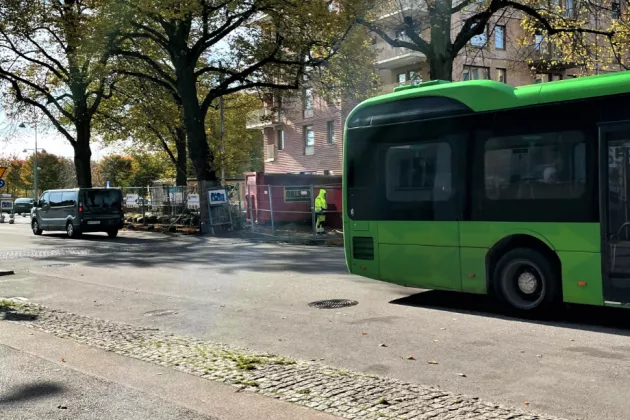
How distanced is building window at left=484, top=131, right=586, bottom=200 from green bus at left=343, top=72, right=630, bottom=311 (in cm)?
1

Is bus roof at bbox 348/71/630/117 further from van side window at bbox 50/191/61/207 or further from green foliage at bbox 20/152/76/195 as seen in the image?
green foliage at bbox 20/152/76/195

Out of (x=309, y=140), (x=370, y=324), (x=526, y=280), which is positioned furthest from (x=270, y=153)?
(x=370, y=324)

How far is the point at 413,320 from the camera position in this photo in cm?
778

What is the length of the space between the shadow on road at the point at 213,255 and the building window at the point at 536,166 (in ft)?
17.3

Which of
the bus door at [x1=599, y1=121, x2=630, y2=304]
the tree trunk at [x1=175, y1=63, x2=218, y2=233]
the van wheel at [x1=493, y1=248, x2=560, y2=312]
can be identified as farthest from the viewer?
the tree trunk at [x1=175, y1=63, x2=218, y2=233]

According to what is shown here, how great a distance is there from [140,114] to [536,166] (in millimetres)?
27501

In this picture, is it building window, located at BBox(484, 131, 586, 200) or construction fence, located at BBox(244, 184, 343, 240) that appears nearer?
building window, located at BBox(484, 131, 586, 200)

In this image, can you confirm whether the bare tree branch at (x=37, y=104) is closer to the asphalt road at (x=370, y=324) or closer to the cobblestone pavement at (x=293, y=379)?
the asphalt road at (x=370, y=324)

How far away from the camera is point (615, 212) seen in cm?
703

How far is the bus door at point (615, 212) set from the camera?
6.95 meters

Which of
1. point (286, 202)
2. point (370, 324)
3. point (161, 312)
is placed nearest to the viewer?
point (370, 324)

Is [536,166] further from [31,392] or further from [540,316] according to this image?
[31,392]

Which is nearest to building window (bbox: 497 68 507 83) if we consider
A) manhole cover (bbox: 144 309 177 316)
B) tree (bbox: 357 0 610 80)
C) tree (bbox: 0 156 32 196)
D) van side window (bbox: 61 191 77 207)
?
tree (bbox: 357 0 610 80)

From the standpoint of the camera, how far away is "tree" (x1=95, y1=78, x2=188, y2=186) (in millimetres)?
29141
